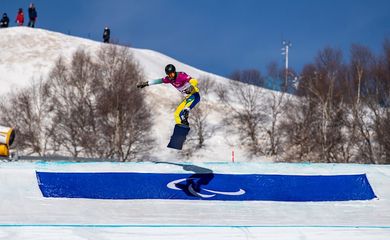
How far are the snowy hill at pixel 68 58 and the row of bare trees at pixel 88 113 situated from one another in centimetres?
227

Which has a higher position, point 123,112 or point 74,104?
point 74,104

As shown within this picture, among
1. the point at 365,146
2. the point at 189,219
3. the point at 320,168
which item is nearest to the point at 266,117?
the point at 365,146

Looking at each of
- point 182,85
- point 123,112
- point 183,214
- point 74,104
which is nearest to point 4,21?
point 74,104

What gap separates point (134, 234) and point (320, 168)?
652 centimetres

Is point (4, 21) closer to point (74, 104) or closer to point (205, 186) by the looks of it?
point (74, 104)

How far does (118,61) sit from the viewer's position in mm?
40406

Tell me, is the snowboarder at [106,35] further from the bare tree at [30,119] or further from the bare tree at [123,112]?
the bare tree at [30,119]

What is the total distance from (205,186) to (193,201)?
3.18 ft

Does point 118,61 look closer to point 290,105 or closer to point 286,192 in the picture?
point 290,105

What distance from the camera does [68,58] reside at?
47.2m

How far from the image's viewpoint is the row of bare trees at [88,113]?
37.1 metres

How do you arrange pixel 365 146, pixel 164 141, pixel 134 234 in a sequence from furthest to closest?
pixel 164 141, pixel 365 146, pixel 134 234

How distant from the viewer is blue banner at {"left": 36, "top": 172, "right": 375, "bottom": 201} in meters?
10.4

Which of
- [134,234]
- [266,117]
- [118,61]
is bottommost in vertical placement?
[134,234]
